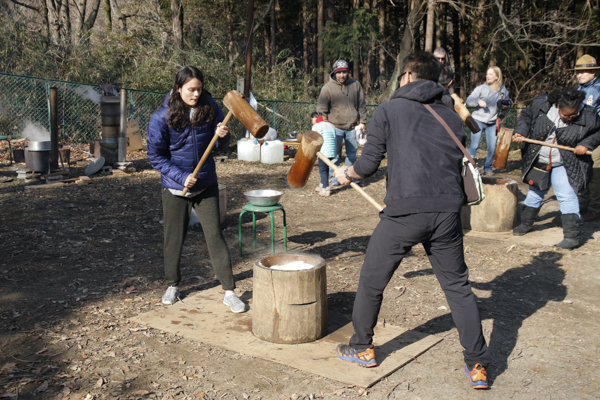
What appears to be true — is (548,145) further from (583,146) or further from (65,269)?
(65,269)

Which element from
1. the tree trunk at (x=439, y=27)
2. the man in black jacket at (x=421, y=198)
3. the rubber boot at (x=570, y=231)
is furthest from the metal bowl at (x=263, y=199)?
the tree trunk at (x=439, y=27)

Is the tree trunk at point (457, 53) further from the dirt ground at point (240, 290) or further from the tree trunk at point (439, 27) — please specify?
the dirt ground at point (240, 290)

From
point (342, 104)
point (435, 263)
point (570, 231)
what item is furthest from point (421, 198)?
point (342, 104)

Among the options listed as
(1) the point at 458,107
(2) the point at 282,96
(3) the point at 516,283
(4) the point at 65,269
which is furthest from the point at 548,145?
(2) the point at 282,96

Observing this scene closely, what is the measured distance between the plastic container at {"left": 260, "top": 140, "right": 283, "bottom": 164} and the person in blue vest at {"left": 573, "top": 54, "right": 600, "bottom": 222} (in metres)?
6.44

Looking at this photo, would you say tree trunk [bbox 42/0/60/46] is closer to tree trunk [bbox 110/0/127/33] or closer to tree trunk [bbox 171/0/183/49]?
tree trunk [bbox 110/0/127/33]

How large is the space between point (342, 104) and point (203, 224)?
5.10 meters

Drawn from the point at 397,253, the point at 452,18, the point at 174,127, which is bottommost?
the point at 397,253

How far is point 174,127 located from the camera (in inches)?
164

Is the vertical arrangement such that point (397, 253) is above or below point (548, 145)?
below

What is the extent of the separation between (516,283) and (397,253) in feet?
8.69

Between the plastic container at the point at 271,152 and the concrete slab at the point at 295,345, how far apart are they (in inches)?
302

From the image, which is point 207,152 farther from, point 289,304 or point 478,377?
point 478,377

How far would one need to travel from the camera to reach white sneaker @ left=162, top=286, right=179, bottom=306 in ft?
15.0
